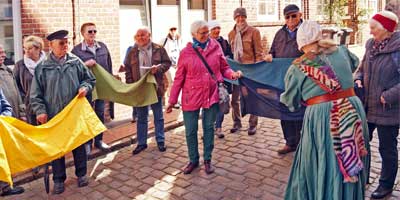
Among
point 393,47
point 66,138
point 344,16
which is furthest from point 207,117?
point 344,16

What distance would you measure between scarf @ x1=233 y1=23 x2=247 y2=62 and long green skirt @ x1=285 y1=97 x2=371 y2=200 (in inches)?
126

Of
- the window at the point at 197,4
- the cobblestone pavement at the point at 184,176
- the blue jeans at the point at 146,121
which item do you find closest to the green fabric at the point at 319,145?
the cobblestone pavement at the point at 184,176

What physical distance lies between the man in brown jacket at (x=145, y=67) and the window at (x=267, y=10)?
270 inches

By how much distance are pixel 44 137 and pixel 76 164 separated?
0.68 m

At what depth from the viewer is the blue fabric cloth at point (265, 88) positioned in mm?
5363

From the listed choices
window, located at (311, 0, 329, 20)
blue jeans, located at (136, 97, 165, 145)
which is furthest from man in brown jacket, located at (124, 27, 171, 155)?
window, located at (311, 0, 329, 20)

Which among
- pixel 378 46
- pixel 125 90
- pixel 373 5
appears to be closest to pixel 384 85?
pixel 378 46

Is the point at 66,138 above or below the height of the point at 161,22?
below

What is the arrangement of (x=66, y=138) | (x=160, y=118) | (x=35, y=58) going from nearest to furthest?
(x=66, y=138), (x=35, y=58), (x=160, y=118)

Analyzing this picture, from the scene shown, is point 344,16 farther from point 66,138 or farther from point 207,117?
point 66,138

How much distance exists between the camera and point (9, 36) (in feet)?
20.3

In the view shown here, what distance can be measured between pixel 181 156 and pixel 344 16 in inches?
538

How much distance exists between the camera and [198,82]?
4742 mm

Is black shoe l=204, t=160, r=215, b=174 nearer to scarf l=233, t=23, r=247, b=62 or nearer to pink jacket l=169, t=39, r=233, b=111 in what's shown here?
pink jacket l=169, t=39, r=233, b=111
